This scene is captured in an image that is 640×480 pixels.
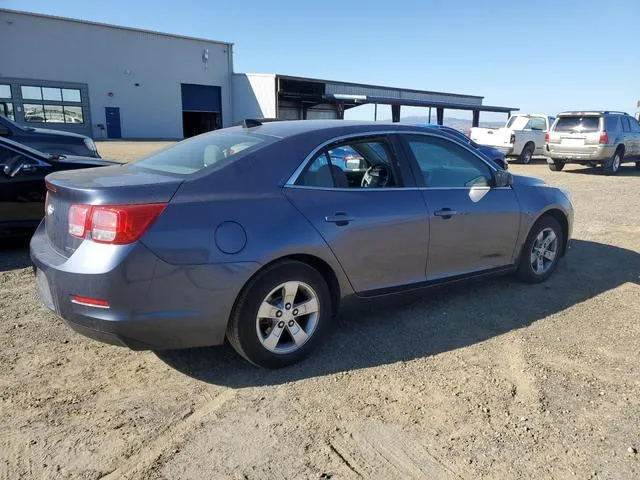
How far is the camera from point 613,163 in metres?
16.1

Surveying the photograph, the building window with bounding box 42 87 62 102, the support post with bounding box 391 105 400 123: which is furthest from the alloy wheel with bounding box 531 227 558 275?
the support post with bounding box 391 105 400 123

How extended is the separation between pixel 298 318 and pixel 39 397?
160 centimetres

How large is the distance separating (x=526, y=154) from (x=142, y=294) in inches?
799

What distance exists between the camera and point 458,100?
181 ft

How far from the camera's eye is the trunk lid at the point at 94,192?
2.84 metres

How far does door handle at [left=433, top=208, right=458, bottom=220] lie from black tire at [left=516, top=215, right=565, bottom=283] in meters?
1.18

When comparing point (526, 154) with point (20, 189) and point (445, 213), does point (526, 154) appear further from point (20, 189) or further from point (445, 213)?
point (20, 189)

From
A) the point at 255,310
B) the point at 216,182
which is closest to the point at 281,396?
the point at 255,310

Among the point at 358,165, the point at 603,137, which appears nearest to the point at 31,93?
the point at 603,137

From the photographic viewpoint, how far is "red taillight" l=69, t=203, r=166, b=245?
2770 mm

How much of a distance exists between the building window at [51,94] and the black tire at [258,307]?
3683 centimetres

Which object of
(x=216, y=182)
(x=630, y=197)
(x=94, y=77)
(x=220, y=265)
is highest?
(x=94, y=77)

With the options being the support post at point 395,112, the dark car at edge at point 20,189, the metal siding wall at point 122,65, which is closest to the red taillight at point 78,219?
the dark car at edge at point 20,189

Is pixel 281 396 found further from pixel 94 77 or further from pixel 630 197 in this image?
pixel 94 77
